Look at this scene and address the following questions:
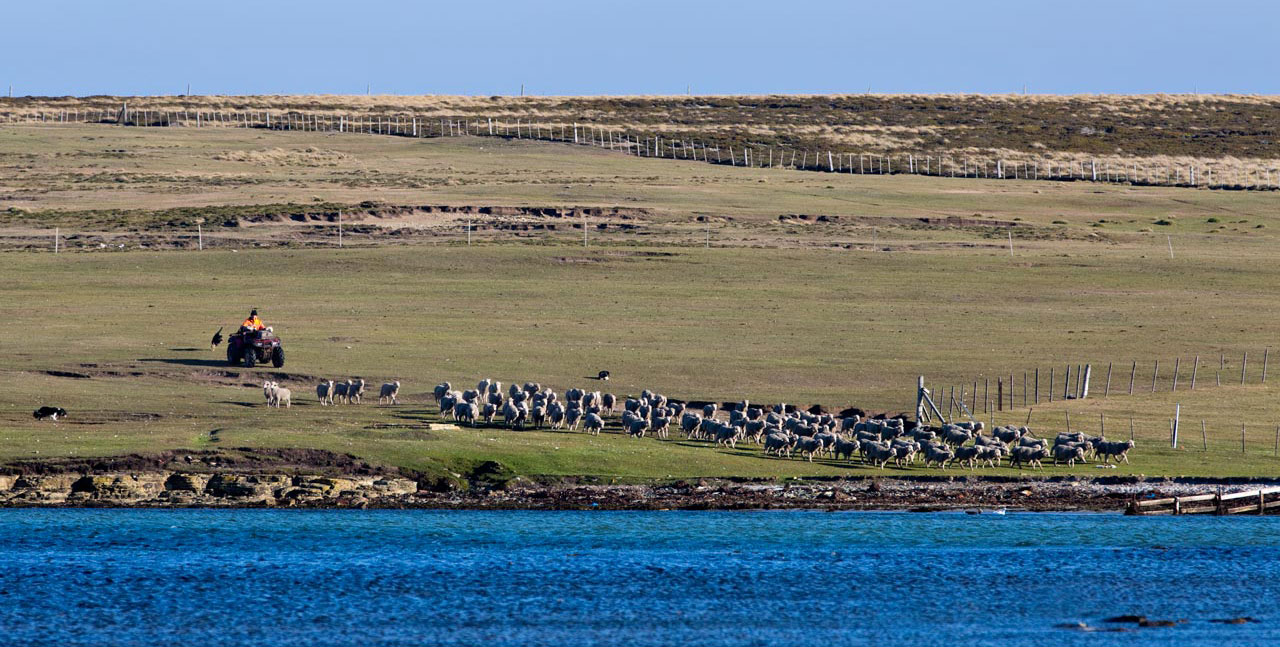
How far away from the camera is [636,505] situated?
119 feet

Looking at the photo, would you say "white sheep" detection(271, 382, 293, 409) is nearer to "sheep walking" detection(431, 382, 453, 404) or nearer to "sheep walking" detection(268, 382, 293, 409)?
"sheep walking" detection(268, 382, 293, 409)

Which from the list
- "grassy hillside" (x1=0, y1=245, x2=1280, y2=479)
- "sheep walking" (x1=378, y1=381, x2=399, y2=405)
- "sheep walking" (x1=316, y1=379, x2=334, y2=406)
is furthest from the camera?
"sheep walking" (x1=378, y1=381, x2=399, y2=405)

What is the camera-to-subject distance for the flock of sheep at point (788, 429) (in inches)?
1640

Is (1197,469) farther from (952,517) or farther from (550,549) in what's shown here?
(550,549)

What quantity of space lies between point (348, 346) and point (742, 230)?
115 ft

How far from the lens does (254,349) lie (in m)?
50.7

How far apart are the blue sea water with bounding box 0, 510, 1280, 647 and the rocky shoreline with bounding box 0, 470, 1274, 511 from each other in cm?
69

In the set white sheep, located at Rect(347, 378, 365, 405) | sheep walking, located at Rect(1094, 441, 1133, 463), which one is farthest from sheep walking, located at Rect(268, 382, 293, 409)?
sheep walking, located at Rect(1094, 441, 1133, 463)

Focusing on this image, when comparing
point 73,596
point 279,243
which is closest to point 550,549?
point 73,596

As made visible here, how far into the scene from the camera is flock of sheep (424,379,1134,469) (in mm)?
41656

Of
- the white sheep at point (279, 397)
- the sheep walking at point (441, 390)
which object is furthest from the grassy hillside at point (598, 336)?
the sheep walking at point (441, 390)

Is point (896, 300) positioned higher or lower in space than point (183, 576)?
higher

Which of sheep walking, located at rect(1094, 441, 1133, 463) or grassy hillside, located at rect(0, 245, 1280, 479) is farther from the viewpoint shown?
sheep walking, located at rect(1094, 441, 1133, 463)

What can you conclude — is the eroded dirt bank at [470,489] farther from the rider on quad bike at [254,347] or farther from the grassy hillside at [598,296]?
the rider on quad bike at [254,347]
